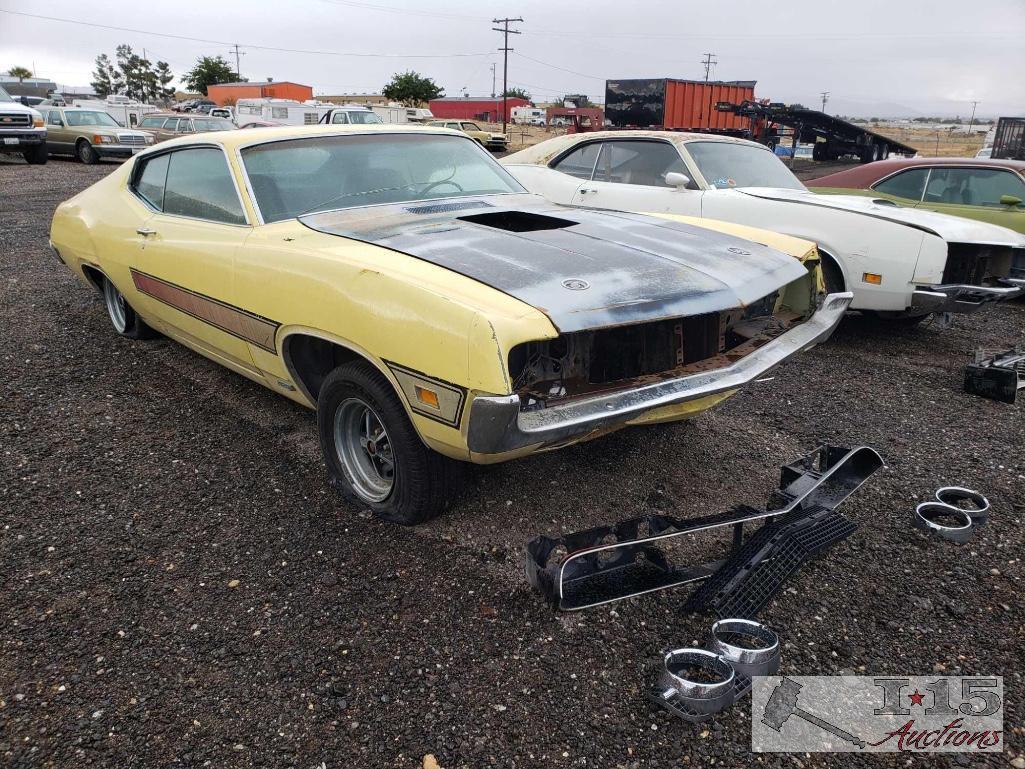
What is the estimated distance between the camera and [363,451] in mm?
2895

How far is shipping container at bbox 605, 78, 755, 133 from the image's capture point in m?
17.8

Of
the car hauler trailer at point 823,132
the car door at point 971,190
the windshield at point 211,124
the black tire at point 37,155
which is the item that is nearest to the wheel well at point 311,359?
the car door at point 971,190

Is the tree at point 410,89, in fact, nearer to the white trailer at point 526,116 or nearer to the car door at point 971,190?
the white trailer at point 526,116

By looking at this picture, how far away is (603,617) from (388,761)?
81cm

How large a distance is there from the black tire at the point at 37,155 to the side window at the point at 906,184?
1762 centimetres

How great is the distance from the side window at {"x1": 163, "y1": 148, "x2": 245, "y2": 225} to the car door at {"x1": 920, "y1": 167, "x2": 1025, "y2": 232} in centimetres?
589

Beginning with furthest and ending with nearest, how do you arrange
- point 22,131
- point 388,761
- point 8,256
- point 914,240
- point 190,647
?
point 22,131
point 8,256
point 914,240
point 190,647
point 388,761

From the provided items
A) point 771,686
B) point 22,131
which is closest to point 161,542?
point 771,686

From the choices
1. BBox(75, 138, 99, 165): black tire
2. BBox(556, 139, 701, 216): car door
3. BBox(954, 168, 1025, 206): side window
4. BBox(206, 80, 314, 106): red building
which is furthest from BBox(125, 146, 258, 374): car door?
BBox(206, 80, 314, 106): red building

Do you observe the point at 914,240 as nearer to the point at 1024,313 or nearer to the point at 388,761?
the point at 1024,313

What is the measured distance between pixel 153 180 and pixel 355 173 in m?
1.47

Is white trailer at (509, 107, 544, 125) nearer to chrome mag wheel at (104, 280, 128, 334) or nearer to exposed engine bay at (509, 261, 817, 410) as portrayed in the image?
chrome mag wheel at (104, 280, 128, 334)

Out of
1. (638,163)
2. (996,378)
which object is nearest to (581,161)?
(638,163)

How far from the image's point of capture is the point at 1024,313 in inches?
256
